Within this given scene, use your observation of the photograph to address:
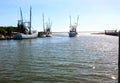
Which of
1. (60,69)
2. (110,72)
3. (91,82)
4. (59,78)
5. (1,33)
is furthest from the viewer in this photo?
(1,33)

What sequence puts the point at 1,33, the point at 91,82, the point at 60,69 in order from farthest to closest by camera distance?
1. the point at 1,33
2. the point at 60,69
3. the point at 91,82

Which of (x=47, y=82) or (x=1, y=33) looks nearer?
(x=47, y=82)

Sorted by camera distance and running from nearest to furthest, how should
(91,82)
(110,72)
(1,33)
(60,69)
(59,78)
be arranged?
(91,82)
(59,78)
(110,72)
(60,69)
(1,33)

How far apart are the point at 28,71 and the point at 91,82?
23.0 ft

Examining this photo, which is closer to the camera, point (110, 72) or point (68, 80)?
point (68, 80)

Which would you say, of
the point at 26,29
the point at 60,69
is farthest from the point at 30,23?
the point at 60,69

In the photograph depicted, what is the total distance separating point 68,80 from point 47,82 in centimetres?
167

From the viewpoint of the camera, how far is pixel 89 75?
75.2 feet

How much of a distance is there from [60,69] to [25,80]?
5.65 metres

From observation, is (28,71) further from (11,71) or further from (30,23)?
(30,23)

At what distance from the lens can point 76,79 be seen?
843 inches

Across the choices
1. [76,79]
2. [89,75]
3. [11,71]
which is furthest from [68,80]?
[11,71]

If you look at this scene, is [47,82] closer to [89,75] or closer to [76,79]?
[76,79]

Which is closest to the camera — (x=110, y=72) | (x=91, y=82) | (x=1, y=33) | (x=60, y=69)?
(x=91, y=82)
